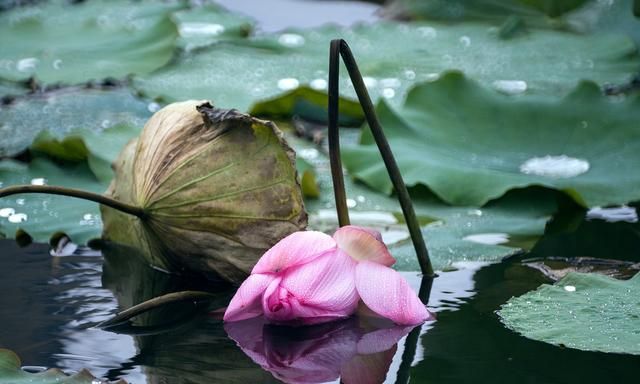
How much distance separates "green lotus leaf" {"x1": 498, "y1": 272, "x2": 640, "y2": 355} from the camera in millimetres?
1113

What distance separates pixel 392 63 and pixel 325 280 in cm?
147

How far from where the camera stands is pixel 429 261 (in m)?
1.39

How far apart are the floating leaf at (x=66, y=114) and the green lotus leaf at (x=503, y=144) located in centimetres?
55

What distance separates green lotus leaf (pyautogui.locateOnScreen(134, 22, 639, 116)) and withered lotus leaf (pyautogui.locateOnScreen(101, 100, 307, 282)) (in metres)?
0.78

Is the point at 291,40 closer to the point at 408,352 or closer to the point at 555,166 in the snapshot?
the point at 555,166

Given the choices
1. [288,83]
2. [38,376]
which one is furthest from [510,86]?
[38,376]

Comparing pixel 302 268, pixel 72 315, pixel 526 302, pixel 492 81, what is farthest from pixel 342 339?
pixel 492 81

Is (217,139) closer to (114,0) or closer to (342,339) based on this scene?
(342,339)

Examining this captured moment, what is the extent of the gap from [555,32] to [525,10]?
189 millimetres

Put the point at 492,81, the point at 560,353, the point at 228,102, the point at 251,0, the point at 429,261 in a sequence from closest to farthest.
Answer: the point at 560,353 → the point at 429,261 → the point at 228,102 → the point at 492,81 → the point at 251,0

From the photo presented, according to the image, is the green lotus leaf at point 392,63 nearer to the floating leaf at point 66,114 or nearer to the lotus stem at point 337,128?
the floating leaf at point 66,114

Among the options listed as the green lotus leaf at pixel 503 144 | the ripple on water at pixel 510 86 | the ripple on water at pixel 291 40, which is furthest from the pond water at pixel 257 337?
the ripple on water at pixel 291 40

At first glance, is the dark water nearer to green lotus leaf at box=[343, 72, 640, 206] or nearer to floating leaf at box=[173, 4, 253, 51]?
green lotus leaf at box=[343, 72, 640, 206]

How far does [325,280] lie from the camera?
46.0 inches
